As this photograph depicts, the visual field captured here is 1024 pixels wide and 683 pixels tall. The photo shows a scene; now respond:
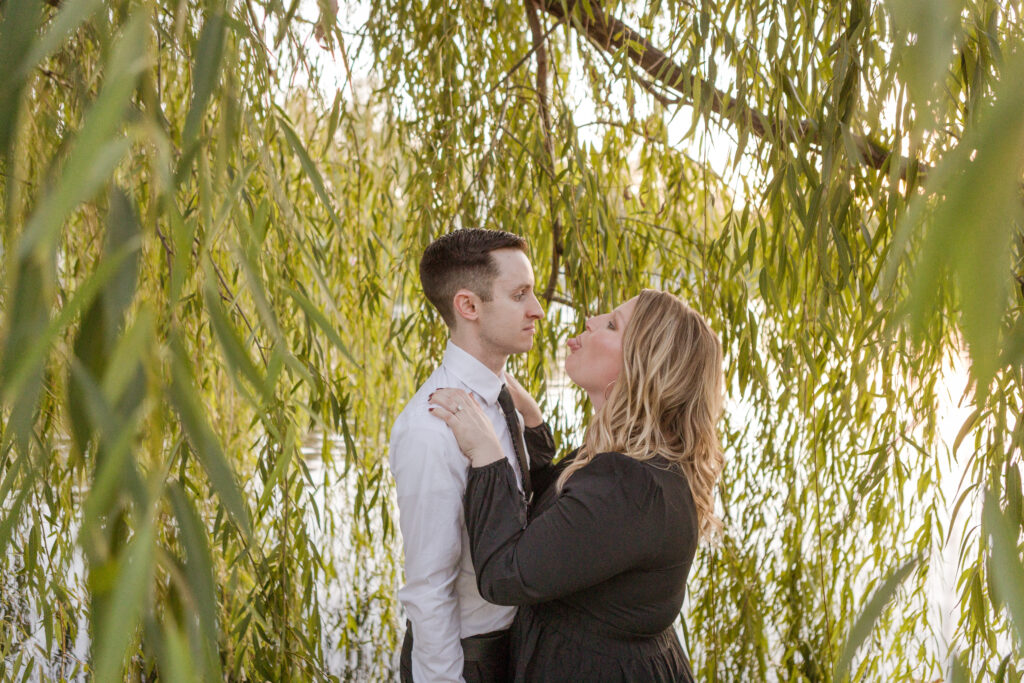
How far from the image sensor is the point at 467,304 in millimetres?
1388

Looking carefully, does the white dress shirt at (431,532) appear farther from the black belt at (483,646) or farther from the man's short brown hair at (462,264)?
the man's short brown hair at (462,264)

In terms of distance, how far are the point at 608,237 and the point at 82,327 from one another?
1.29 metres

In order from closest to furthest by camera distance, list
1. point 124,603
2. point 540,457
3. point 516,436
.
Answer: point 124,603 → point 516,436 → point 540,457

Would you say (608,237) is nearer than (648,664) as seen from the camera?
No

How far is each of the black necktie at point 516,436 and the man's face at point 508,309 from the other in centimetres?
8

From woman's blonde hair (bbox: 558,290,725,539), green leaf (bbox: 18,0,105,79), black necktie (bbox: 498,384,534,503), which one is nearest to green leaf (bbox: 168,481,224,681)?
green leaf (bbox: 18,0,105,79)

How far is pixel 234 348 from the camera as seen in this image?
20.9 inches

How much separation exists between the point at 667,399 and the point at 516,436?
251 millimetres

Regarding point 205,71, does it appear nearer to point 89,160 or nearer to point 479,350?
point 89,160

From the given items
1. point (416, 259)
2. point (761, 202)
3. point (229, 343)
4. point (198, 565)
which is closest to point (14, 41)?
point (229, 343)

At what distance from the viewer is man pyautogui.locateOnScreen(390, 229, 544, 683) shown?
1215 millimetres

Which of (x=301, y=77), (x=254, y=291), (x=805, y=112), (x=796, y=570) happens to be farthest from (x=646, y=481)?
(x=301, y=77)

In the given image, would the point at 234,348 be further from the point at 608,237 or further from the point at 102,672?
the point at 608,237

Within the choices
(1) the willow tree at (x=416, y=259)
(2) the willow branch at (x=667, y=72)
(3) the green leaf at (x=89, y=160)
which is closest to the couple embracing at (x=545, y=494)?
(1) the willow tree at (x=416, y=259)
